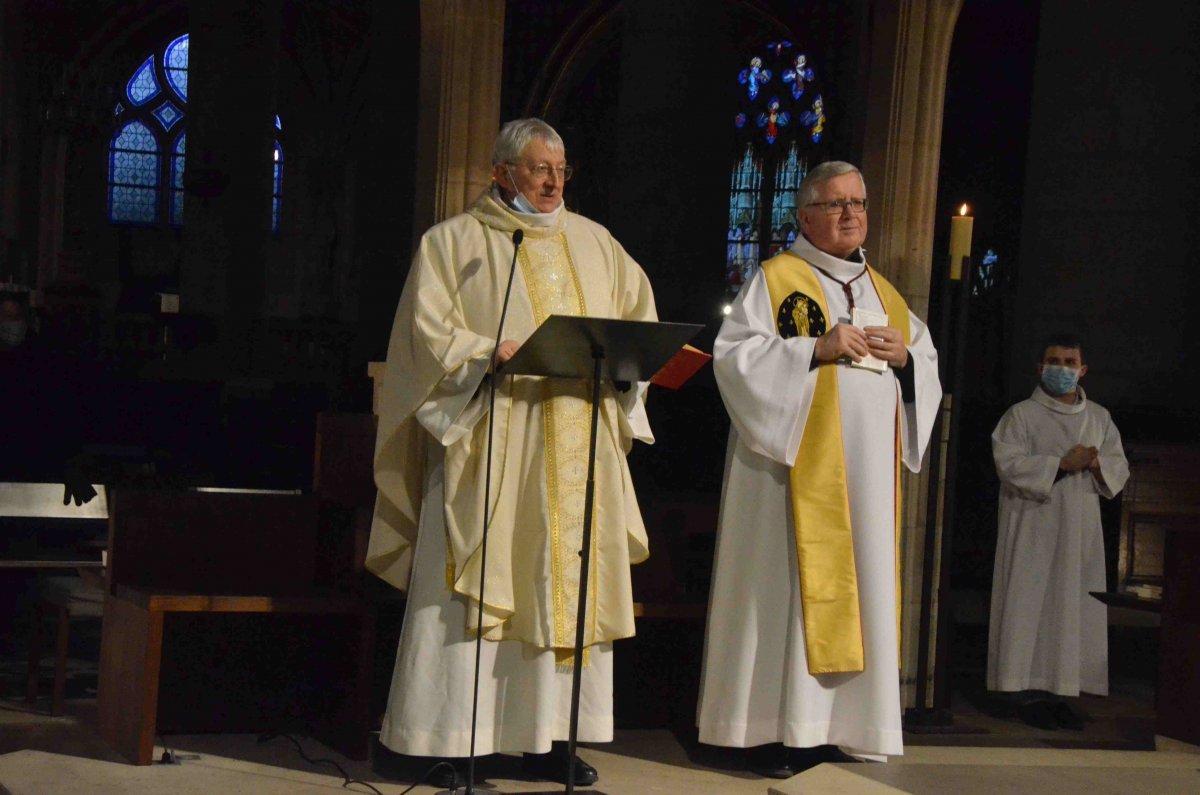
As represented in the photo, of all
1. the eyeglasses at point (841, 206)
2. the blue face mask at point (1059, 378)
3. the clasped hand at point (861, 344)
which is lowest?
the blue face mask at point (1059, 378)

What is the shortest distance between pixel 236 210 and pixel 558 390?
11506 millimetres

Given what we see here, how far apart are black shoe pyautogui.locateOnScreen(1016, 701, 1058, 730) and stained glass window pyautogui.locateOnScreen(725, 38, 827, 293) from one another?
1371 cm

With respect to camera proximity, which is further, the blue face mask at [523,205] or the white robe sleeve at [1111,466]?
the white robe sleeve at [1111,466]

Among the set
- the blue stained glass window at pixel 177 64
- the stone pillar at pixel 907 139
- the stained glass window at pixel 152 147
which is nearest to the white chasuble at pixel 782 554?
the stone pillar at pixel 907 139

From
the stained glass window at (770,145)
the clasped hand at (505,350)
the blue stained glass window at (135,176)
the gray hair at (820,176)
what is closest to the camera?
the clasped hand at (505,350)

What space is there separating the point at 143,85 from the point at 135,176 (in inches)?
58.4

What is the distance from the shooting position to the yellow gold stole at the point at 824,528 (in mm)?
4844

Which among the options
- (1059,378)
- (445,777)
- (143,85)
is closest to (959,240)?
(1059,378)

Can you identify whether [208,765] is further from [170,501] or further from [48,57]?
[48,57]

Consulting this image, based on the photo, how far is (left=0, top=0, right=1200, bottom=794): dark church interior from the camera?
18.2 ft

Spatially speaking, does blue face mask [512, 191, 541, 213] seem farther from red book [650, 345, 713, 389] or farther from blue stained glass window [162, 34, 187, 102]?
blue stained glass window [162, 34, 187, 102]

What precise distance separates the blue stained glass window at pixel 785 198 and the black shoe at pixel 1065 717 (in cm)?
1462

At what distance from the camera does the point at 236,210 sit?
15617 mm

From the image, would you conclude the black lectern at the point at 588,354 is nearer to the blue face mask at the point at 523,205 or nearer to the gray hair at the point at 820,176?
the blue face mask at the point at 523,205
